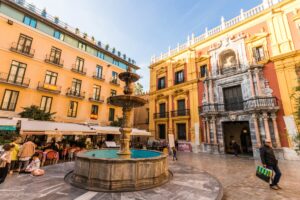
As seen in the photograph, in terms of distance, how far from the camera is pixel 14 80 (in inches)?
526

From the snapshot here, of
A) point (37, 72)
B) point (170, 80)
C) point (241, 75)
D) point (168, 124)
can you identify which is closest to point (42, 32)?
point (37, 72)

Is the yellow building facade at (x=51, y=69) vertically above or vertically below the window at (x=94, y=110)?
above

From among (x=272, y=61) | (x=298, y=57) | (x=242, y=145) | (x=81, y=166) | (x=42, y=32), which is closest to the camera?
(x=81, y=166)

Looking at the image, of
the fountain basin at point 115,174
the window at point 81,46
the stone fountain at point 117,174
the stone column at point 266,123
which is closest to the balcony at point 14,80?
the window at point 81,46

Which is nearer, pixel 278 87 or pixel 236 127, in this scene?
pixel 278 87

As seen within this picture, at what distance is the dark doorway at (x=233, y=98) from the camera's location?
14.4 metres

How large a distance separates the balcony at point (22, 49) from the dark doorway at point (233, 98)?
20021 millimetres

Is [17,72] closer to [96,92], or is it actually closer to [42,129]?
[96,92]

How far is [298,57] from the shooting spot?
11969 mm

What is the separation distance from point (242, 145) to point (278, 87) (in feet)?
25.4

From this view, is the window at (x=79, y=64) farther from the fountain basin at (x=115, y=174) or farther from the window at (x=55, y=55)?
the fountain basin at (x=115, y=174)

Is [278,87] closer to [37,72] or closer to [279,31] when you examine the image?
[279,31]

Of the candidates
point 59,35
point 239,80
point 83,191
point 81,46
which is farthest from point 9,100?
point 239,80

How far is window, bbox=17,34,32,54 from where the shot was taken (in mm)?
14103
